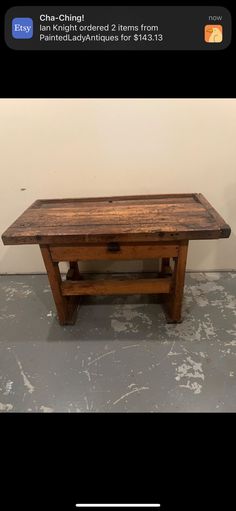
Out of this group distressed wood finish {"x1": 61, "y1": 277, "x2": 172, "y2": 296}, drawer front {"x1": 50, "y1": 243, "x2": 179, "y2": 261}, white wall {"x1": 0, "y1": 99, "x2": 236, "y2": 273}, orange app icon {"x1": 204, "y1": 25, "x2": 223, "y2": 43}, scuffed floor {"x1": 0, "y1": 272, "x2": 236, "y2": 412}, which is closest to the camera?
orange app icon {"x1": 204, "y1": 25, "x2": 223, "y2": 43}

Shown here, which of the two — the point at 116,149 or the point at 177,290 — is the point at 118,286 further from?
the point at 116,149

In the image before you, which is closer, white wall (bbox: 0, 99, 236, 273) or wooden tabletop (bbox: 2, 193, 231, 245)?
wooden tabletop (bbox: 2, 193, 231, 245)

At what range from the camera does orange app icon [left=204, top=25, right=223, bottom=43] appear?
36.9 inches

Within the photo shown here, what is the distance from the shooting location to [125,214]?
Result: 4.75ft

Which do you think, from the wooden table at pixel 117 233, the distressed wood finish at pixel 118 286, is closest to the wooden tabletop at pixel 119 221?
the wooden table at pixel 117 233

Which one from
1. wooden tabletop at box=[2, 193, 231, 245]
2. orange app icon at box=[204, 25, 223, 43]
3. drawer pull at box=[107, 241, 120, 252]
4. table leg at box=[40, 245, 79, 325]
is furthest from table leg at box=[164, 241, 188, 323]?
orange app icon at box=[204, 25, 223, 43]

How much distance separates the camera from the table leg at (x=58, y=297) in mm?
1387

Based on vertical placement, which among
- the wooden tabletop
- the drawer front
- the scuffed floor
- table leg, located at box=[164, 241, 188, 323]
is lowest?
the scuffed floor

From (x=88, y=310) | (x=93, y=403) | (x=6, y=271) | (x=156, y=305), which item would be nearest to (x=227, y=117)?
(x=156, y=305)

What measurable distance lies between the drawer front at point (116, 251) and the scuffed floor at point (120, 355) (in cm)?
52

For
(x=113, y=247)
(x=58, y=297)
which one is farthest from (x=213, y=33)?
(x=58, y=297)

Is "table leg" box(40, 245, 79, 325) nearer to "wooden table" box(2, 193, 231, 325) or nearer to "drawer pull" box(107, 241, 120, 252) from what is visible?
"wooden table" box(2, 193, 231, 325)

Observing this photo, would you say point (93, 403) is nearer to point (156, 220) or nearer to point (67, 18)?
point (156, 220)

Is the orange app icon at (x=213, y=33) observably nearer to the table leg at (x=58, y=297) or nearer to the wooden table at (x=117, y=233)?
the wooden table at (x=117, y=233)
